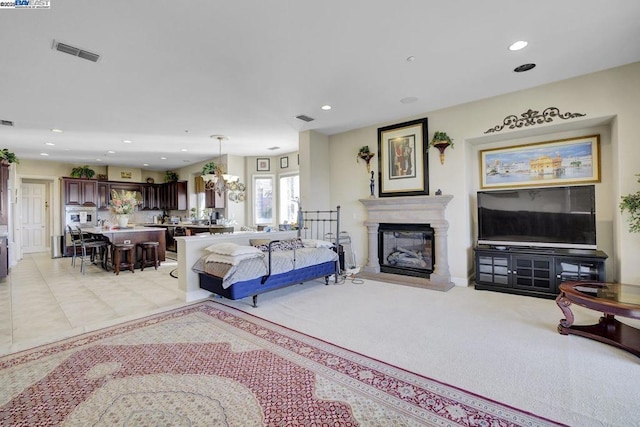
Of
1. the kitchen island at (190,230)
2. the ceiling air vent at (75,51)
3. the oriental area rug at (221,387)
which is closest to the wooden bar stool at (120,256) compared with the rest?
the kitchen island at (190,230)

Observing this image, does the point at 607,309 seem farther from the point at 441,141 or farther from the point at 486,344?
the point at 441,141

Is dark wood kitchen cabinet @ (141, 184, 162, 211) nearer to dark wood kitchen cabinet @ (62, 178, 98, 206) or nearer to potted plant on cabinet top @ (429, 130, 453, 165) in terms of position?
dark wood kitchen cabinet @ (62, 178, 98, 206)

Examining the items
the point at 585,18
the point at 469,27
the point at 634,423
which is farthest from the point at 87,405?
the point at 585,18

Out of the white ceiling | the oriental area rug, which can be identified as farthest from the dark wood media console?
the oriental area rug

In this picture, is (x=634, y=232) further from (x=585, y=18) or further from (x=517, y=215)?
(x=585, y=18)

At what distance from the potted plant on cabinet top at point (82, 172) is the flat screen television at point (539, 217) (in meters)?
11.0

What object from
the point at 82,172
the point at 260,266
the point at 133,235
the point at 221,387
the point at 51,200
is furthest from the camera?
the point at 82,172

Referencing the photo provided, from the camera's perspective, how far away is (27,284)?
17.2 feet

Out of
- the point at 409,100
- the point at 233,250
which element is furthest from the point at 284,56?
the point at 233,250

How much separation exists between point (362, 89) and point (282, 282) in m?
2.89

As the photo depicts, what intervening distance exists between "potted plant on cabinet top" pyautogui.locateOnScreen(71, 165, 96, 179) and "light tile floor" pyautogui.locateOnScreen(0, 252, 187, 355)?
381 cm

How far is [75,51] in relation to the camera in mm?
2986

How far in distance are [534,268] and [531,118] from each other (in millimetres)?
2097

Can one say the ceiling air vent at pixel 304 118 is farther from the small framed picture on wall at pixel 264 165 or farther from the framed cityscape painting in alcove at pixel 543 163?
the small framed picture on wall at pixel 264 165
